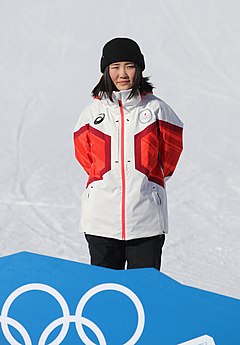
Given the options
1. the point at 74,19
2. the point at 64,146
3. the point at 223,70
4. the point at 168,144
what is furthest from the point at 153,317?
the point at 74,19

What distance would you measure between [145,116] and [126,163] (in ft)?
0.69

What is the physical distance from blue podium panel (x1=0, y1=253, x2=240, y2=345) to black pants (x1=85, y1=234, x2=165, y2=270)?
1.89 feet

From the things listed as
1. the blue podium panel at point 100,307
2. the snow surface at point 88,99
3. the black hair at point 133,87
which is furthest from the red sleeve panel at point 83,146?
→ the snow surface at point 88,99

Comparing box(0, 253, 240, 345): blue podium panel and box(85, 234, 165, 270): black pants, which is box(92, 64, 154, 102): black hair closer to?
box(85, 234, 165, 270): black pants

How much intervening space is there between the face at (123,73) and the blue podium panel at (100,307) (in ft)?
2.84

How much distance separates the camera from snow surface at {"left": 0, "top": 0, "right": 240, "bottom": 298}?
5613 mm

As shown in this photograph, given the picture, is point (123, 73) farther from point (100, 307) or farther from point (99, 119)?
point (100, 307)

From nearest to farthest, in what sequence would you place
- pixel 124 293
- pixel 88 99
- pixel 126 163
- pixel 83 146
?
pixel 124 293 < pixel 126 163 < pixel 83 146 < pixel 88 99

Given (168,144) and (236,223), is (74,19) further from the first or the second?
(168,144)

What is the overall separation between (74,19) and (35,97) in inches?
149

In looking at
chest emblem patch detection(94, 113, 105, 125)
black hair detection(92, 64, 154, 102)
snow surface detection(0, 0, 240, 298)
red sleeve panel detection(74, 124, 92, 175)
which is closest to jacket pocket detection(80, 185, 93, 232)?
red sleeve panel detection(74, 124, 92, 175)

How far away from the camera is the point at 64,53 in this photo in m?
13.1

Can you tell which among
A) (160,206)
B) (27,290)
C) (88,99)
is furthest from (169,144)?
(88,99)

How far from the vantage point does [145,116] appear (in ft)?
10.1
